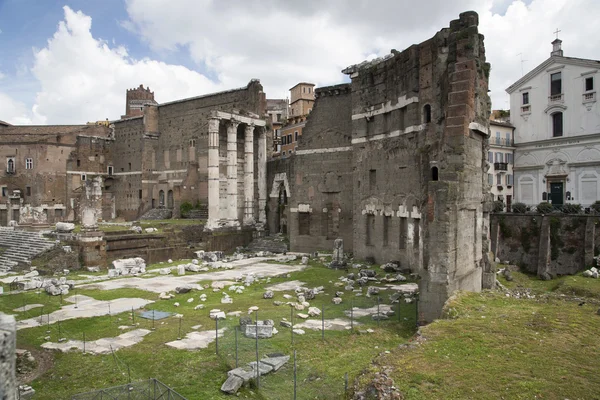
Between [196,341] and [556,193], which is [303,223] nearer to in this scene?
[196,341]

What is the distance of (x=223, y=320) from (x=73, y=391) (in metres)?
5.33

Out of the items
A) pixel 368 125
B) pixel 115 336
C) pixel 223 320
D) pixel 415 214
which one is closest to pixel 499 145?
pixel 368 125

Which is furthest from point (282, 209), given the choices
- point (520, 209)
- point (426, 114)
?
point (426, 114)

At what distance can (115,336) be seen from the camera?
1288cm

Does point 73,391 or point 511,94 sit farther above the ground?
point 511,94

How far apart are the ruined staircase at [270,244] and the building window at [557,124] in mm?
23050

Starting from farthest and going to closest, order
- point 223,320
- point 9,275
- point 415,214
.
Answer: point 9,275, point 415,214, point 223,320

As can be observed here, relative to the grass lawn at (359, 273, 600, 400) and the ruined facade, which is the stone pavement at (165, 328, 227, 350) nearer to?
the grass lawn at (359, 273, 600, 400)

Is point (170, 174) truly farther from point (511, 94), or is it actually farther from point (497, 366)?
point (497, 366)

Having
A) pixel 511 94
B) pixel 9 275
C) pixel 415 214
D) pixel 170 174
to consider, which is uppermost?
pixel 511 94

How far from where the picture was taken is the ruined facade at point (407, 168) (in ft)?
48.3

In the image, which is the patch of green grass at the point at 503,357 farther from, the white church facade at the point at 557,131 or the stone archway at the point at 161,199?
the stone archway at the point at 161,199

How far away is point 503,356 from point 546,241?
21754 millimetres

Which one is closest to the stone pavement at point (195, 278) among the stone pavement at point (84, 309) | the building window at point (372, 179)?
Answer: the stone pavement at point (84, 309)
